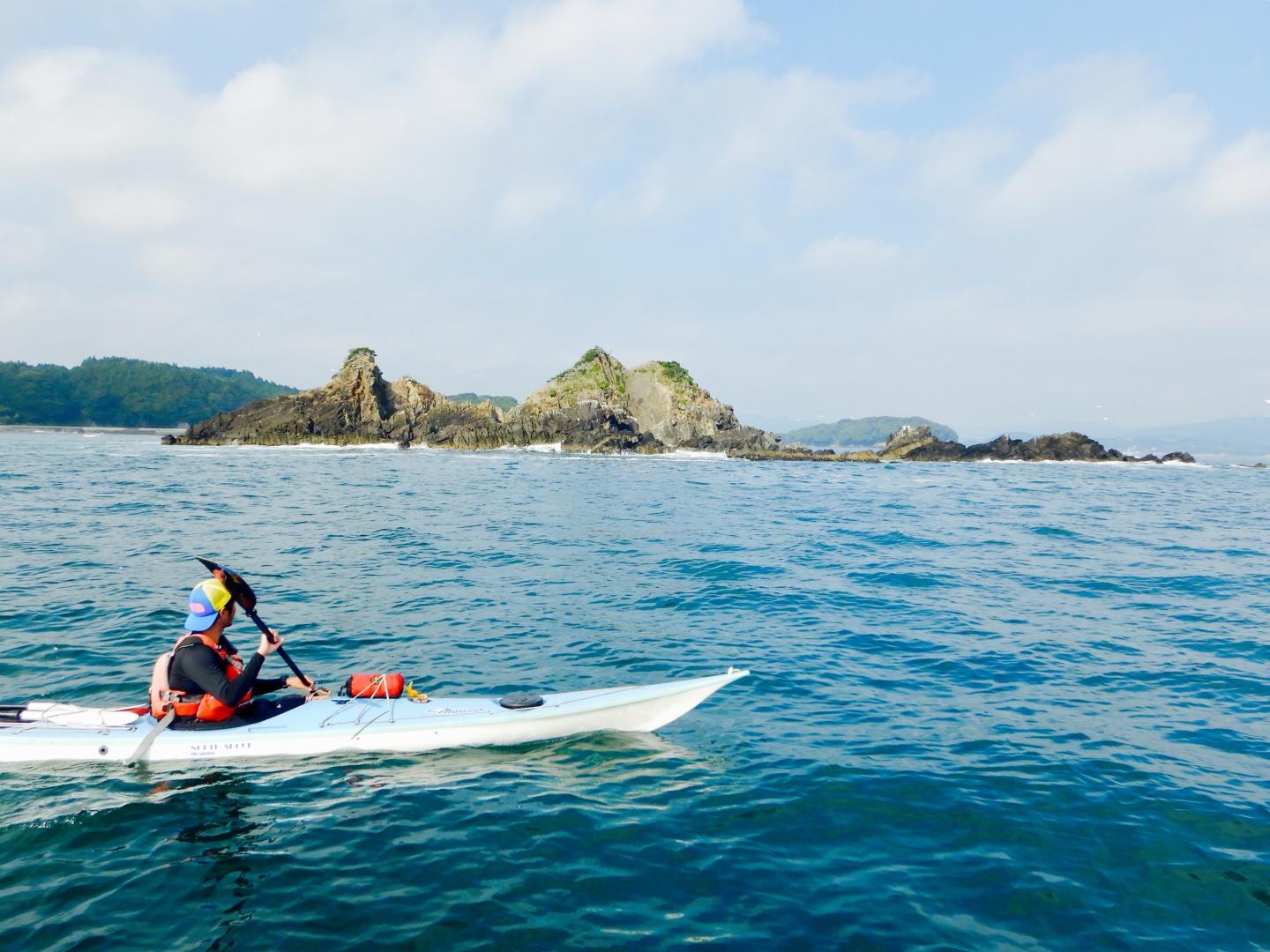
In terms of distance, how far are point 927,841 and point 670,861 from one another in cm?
239

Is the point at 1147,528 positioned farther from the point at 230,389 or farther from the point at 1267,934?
the point at 230,389

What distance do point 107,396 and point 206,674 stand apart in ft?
575

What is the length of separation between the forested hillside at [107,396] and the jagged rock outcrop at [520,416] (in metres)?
70.1

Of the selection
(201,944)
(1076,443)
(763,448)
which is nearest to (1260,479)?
(1076,443)

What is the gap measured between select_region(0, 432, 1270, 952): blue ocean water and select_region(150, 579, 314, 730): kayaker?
63 centimetres

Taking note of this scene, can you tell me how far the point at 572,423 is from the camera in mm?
87000

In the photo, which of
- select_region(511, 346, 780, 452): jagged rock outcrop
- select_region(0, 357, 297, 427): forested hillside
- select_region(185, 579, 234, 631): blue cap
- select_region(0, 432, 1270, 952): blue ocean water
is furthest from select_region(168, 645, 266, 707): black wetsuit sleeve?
select_region(0, 357, 297, 427): forested hillside

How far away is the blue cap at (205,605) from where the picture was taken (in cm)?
694

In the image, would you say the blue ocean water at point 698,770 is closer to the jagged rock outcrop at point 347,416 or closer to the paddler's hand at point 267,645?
the paddler's hand at point 267,645

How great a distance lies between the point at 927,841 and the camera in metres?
6.03

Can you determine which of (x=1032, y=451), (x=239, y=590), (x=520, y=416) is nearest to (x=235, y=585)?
(x=239, y=590)

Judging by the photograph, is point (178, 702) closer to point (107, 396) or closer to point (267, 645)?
point (267, 645)

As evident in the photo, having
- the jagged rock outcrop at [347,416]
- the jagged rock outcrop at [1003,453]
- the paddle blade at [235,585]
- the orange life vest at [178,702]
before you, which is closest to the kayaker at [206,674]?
the orange life vest at [178,702]

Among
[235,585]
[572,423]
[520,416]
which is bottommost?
[235,585]
